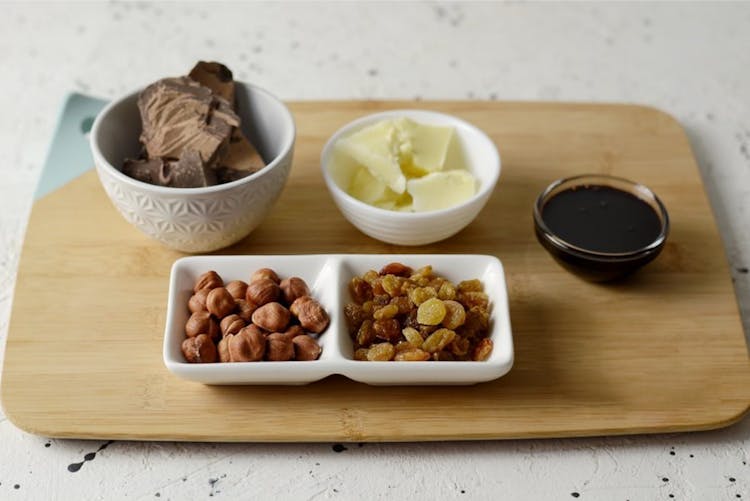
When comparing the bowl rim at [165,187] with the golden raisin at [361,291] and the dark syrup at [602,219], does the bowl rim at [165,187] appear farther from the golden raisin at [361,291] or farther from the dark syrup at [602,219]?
the dark syrup at [602,219]

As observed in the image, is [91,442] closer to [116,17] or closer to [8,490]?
[8,490]

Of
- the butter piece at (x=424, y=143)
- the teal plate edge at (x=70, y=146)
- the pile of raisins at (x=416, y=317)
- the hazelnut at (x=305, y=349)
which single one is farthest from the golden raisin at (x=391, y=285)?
the teal plate edge at (x=70, y=146)

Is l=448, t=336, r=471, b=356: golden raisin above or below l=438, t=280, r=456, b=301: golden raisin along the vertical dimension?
below

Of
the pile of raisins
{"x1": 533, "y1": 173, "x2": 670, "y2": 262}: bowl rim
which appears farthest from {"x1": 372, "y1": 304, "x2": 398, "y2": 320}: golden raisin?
{"x1": 533, "y1": 173, "x2": 670, "y2": 262}: bowl rim

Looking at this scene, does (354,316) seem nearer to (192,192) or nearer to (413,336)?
(413,336)

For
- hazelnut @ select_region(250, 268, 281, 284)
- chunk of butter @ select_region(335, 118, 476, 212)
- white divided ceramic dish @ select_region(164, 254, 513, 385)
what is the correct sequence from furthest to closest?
chunk of butter @ select_region(335, 118, 476, 212) < hazelnut @ select_region(250, 268, 281, 284) < white divided ceramic dish @ select_region(164, 254, 513, 385)

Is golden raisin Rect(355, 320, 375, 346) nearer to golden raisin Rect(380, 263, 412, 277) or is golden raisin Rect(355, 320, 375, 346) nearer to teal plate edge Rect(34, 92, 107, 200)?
golden raisin Rect(380, 263, 412, 277)

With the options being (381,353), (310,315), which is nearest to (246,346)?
(310,315)
